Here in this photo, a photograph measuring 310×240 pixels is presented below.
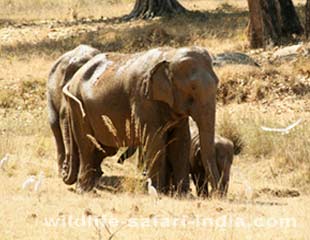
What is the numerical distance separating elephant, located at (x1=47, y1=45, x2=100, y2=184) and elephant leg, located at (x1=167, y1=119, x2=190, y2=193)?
5.60ft

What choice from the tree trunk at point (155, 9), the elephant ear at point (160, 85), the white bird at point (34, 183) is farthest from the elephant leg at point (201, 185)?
the tree trunk at point (155, 9)

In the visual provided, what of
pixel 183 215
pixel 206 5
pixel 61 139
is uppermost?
pixel 183 215

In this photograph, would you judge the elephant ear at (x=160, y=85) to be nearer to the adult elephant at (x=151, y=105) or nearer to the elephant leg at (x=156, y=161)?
the adult elephant at (x=151, y=105)

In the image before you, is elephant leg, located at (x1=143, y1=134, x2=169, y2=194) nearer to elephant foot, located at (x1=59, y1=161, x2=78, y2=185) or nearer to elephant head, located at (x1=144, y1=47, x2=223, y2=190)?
elephant head, located at (x1=144, y1=47, x2=223, y2=190)

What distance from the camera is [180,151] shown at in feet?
39.4

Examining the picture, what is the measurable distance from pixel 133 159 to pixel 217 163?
3005 mm

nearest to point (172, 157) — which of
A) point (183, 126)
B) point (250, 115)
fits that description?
point (183, 126)

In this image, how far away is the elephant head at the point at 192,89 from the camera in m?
11.4

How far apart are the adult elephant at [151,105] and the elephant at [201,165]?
425 mm

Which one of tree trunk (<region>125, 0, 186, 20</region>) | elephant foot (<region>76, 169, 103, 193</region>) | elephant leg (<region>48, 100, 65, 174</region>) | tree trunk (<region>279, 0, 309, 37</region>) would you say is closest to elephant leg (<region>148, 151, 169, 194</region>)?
elephant foot (<region>76, 169, 103, 193</region>)

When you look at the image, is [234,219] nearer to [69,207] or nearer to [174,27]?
[69,207]

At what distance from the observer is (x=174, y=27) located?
28828 mm

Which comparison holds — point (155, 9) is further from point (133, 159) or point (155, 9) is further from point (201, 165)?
point (201, 165)

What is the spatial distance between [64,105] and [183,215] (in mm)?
4303
